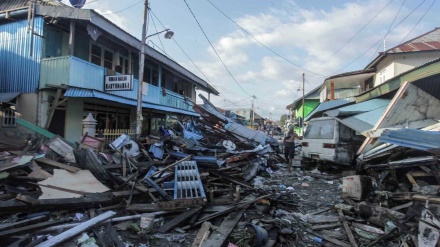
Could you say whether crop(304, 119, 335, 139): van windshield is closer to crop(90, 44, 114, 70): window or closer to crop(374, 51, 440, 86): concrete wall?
crop(374, 51, 440, 86): concrete wall

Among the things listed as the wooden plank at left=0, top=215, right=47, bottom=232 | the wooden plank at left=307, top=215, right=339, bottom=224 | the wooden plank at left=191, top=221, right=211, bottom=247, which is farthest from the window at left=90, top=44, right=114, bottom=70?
the wooden plank at left=307, top=215, right=339, bottom=224

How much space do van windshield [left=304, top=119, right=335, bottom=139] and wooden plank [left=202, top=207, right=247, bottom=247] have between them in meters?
5.63

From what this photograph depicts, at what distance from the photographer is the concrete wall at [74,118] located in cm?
1070

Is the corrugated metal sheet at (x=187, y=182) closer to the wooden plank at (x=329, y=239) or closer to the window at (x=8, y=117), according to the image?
the wooden plank at (x=329, y=239)

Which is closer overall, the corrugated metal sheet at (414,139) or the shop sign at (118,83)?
the corrugated metal sheet at (414,139)

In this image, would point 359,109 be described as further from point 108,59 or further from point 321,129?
point 108,59

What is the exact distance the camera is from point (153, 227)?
425cm

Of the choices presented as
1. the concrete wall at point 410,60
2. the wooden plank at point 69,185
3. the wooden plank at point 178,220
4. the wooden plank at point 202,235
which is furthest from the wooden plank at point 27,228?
the concrete wall at point 410,60

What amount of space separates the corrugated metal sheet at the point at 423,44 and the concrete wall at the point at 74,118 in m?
15.5

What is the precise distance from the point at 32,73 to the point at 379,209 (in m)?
11.6

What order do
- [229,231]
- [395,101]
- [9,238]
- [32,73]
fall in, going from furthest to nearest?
[32,73] → [395,101] → [229,231] → [9,238]

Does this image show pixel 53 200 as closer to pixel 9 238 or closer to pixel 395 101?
pixel 9 238

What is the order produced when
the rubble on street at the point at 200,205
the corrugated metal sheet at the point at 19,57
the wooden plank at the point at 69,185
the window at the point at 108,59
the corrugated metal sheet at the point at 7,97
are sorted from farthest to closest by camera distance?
the window at the point at 108,59 → the corrugated metal sheet at the point at 19,57 → the corrugated metal sheet at the point at 7,97 → the wooden plank at the point at 69,185 → the rubble on street at the point at 200,205

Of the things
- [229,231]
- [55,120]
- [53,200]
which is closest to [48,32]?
[55,120]
